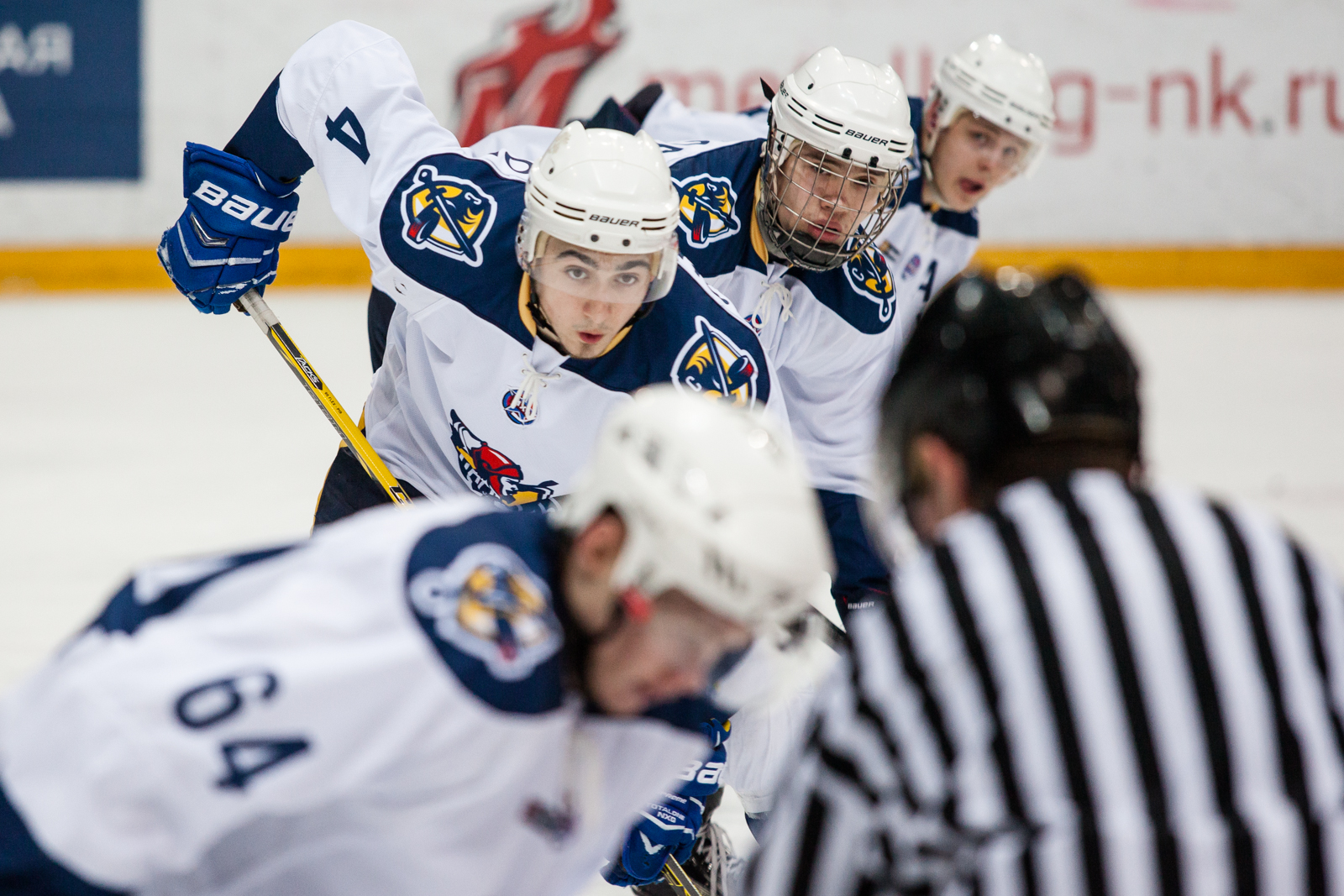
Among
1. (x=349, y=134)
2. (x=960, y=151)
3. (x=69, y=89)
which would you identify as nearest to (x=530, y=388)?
(x=349, y=134)

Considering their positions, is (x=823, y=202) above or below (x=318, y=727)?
below

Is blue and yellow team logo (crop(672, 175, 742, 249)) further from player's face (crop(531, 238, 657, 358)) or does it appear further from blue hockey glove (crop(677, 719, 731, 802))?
blue hockey glove (crop(677, 719, 731, 802))

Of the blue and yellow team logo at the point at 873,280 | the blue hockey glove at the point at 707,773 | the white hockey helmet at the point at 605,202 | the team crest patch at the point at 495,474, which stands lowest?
the blue hockey glove at the point at 707,773

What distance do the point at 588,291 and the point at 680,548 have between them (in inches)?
42.5

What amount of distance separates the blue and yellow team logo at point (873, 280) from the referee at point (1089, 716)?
1.89 metres

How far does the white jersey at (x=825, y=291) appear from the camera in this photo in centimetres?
279

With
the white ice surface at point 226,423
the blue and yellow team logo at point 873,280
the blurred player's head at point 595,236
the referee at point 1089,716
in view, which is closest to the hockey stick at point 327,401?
the blurred player's head at point 595,236

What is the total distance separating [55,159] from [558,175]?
5512mm

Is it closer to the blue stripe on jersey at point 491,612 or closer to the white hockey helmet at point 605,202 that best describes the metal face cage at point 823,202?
the white hockey helmet at point 605,202

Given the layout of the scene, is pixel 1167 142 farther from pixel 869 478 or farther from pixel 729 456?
pixel 729 456

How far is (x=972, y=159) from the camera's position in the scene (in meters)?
3.30

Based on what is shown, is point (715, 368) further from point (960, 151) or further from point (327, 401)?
point (960, 151)

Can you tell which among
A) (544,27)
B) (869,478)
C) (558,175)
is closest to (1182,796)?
(558,175)

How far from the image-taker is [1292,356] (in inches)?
249
